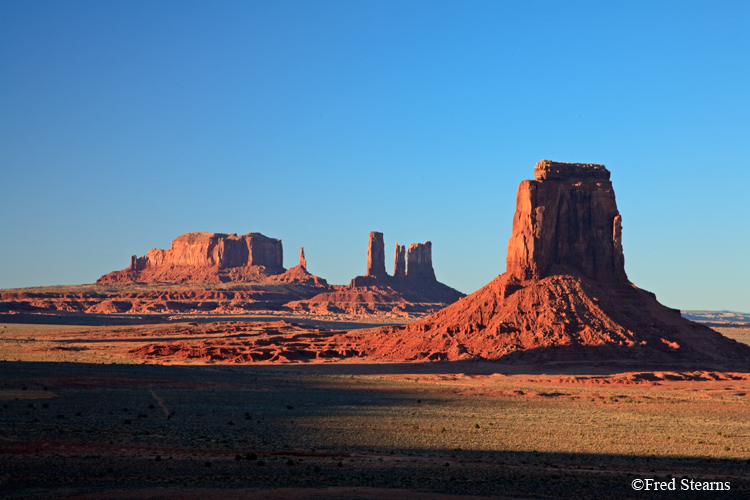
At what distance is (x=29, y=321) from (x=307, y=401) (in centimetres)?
11169

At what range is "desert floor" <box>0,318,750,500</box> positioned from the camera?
1930cm

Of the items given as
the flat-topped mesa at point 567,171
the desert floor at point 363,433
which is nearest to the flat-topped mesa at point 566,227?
the flat-topped mesa at point 567,171

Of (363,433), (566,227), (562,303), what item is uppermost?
(566,227)

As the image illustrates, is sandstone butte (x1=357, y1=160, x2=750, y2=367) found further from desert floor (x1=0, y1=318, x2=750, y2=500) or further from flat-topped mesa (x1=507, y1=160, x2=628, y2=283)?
desert floor (x1=0, y1=318, x2=750, y2=500)

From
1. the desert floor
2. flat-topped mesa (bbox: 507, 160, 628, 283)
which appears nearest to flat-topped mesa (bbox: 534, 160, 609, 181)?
flat-topped mesa (bbox: 507, 160, 628, 283)

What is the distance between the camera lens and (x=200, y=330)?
109500 mm

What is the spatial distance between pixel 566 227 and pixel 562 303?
689 centimetres

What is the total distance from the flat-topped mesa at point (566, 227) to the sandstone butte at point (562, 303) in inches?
3.2

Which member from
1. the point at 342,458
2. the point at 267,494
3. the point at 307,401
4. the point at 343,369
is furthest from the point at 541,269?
the point at 267,494

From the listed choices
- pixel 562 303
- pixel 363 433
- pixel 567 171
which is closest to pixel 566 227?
pixel 567 171

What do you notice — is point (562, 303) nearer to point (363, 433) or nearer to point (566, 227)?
point (566, 227)

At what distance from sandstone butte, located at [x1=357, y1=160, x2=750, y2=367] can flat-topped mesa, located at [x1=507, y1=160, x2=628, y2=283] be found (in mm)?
81

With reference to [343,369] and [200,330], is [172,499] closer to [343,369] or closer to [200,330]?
[343,369]

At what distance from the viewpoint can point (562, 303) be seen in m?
62.4
